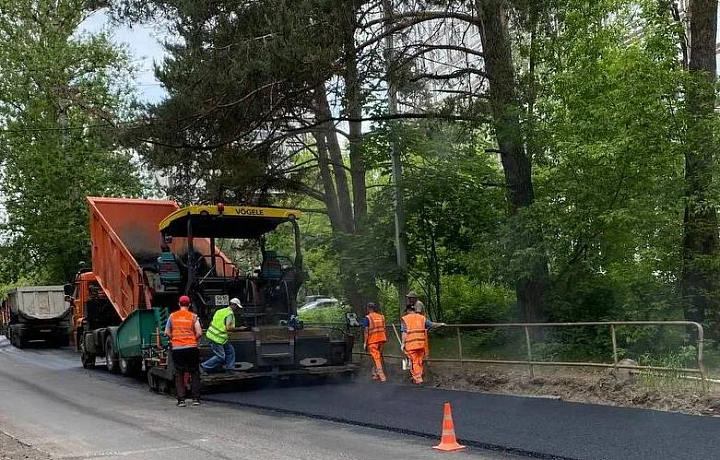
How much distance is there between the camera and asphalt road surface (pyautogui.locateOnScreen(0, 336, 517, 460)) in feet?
24.4

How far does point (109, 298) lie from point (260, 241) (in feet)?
12.8

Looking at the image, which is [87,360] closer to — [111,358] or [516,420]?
[111,358]

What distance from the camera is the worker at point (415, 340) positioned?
1234cm

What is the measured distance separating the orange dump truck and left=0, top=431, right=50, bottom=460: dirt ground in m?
3.58

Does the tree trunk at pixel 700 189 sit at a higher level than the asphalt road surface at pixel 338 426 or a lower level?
higher

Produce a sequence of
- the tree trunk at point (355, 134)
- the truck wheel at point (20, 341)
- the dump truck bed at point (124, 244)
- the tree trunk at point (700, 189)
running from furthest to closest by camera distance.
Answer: the truck wheel at point (20, 341) < the dump truck bed at point (124, 244) < the tree trunk at point (355, 134) < the tree trunk at point (700, 189)

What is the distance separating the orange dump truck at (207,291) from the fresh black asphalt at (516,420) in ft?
2.08

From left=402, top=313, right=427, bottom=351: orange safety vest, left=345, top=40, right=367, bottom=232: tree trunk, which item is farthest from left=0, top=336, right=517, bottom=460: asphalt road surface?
left=345, top=40, right=367, bottom=232: tree trunk

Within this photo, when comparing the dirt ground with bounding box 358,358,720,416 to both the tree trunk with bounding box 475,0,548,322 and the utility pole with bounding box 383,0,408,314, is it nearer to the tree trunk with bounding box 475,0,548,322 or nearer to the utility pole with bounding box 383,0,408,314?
the tree trunk with bounding box 475,0,548,322

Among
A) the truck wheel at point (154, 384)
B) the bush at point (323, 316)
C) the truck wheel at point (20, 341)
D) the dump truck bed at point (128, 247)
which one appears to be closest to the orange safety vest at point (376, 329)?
the dump truck bed at point (128, 247)

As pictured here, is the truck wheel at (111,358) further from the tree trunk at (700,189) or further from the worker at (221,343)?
the tree trunk at (700,189)

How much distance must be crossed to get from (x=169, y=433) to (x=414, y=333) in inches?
185

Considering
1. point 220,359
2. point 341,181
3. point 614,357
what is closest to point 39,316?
point 341,181

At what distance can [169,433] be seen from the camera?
28.6 ft
